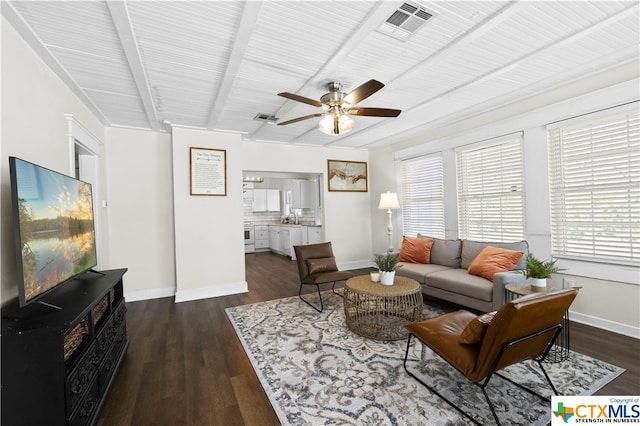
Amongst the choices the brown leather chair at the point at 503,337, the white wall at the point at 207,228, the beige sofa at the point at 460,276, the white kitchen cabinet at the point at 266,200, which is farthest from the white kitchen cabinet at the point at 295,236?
the brown leather chair at the point at 503,337

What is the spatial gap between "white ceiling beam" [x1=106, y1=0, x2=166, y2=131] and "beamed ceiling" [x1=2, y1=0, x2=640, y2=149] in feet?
0.03

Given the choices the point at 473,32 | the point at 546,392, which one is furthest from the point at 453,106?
the point at 546,392

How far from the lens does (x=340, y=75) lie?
2.75m

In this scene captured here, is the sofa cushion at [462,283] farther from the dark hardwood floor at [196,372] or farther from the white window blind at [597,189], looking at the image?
the white window blind at [597,189]

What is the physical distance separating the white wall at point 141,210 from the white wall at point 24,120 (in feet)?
4.96

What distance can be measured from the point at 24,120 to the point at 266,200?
755cm

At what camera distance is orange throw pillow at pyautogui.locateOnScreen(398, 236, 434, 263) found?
13.8 feet

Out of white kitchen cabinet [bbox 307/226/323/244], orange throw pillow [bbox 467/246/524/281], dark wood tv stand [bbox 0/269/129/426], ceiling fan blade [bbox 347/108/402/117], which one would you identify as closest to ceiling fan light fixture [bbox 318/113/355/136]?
ceiling fan blade [bbox 347/108/402/117]

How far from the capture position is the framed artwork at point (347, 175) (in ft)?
19.2

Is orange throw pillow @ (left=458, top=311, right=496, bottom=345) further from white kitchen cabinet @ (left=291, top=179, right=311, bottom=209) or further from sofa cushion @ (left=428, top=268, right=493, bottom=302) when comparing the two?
white kitchen cabinet @ (left=291, top=179, right=311, bottom=209)

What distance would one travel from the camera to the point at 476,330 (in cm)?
169

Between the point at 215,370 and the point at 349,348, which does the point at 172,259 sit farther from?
the point at 349,348

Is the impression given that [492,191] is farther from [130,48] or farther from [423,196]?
[130,48]

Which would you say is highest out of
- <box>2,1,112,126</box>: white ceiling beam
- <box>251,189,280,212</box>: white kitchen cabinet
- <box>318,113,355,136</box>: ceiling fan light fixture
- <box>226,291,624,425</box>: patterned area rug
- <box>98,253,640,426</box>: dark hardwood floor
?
<box>2,1,112,126</box>: white ceiling beam
